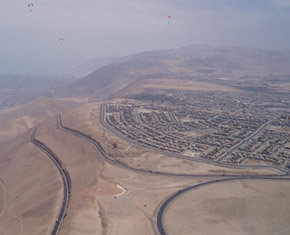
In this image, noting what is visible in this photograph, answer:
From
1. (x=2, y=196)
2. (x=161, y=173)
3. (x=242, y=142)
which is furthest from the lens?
(x=242, y=142)

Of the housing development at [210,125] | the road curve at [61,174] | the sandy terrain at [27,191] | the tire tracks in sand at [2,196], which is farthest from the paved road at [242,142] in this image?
the tire tracks in sand at [2,196]

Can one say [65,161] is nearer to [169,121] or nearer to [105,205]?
[105,205]

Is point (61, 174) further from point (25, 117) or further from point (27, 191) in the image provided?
point (25, 117)

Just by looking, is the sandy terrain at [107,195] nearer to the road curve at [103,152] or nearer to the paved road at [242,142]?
the road curve at [103,152]

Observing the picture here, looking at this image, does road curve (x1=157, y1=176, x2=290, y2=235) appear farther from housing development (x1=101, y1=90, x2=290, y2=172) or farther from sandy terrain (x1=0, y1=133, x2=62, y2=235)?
sandy terrain (x1=0, y1=133, x2=62, y2=235)

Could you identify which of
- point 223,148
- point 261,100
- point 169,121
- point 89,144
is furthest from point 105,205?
point 261,100

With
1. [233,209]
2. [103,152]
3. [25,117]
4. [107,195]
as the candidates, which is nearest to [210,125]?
[103,152]

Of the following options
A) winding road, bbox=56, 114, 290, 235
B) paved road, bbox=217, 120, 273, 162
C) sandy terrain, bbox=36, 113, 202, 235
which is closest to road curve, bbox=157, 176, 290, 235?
winding road, bbox=56, 114, 290, 235
